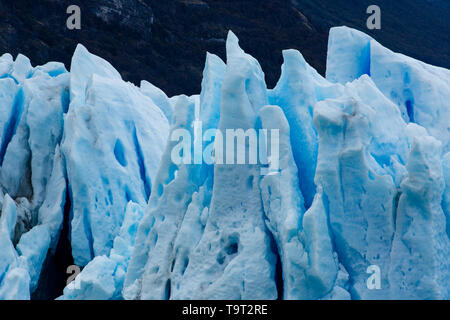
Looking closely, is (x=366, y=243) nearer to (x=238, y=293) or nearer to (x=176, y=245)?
(x=238, y=293)

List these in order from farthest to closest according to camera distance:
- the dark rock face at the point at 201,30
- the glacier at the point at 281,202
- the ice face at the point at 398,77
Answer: the dark rock face at the point at 201,30, the ice face at the point at 398,77, the glacier at the point at 281,202

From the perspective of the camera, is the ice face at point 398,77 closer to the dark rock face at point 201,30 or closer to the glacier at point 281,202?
the glacier at point 281,202

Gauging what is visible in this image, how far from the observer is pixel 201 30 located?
27516 millimetres

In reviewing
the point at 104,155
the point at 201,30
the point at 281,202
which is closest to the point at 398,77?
the point at 281,202

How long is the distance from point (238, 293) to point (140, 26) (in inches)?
816

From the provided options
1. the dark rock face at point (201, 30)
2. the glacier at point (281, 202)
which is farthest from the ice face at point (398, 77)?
the dark rock face at point (201, 30)

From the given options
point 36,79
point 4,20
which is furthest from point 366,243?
point 4,20

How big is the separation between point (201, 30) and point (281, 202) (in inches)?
847

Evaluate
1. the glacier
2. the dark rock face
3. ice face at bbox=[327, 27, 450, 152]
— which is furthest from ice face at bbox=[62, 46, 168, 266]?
the dark rock face

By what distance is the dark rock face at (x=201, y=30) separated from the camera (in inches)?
977

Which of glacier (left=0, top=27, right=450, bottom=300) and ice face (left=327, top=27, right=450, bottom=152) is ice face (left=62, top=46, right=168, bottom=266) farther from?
ice face (left=327, top=27, right=450, bottom=152)

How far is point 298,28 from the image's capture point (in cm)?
2853

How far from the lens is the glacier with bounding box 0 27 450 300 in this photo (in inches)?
262

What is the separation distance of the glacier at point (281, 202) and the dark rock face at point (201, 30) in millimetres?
15209
